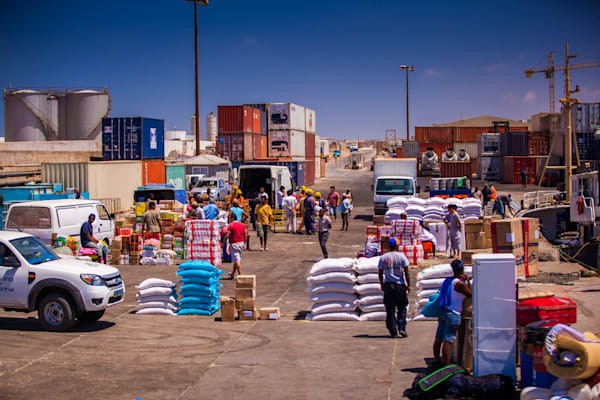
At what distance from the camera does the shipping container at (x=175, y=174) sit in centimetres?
3969

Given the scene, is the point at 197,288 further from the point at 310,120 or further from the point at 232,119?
the point at 310,120

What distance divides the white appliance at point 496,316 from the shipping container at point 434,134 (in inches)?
2732

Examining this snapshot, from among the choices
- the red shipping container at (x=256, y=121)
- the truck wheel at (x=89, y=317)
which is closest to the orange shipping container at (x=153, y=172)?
the red shipping container at (x=256, y=121)

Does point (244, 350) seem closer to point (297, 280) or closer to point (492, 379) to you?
point (492, 379)

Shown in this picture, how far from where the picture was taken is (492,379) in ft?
21.5

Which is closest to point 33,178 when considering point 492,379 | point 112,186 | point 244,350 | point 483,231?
point 112,186

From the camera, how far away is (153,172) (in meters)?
37.2

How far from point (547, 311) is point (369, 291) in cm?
439

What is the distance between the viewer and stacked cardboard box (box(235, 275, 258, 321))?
35.9ft

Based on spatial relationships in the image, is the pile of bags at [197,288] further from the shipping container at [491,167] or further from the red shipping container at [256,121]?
the shipping container at [491,167]

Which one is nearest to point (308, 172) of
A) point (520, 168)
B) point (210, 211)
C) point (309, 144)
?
point (309, 144)

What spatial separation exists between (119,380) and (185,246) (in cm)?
1044

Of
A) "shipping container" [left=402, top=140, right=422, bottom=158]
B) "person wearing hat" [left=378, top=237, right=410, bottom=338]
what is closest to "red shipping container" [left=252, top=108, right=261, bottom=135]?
"shipping container" [left=402, top=140, right=422, bottom=158]

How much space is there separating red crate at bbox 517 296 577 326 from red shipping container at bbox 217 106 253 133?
4328cm
